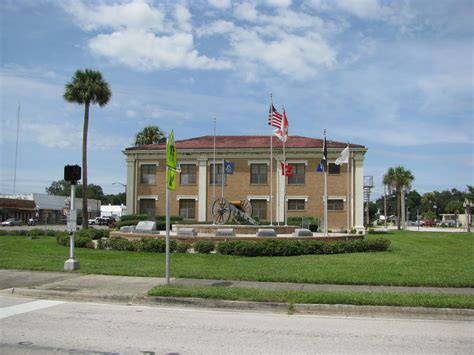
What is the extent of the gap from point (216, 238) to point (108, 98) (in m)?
27.1

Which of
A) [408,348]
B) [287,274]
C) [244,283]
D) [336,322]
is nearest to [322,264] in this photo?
[287,274]

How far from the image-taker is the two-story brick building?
156 ft

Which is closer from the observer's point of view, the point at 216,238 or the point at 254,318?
the point at 254,318

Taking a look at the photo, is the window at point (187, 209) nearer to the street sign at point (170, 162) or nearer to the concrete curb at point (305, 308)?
the street sign at point (170, 162)

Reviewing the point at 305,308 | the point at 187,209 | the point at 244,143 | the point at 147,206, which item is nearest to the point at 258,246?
the point at 305,308

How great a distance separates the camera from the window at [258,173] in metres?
49.1

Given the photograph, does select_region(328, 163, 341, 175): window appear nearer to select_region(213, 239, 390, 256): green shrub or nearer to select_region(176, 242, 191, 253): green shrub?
select_region(213, 239, 390, 256): green shrub

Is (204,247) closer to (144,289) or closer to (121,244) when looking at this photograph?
(121,244)

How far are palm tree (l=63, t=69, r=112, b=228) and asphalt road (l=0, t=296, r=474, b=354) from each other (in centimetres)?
3503

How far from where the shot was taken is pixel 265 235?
77.4 ft

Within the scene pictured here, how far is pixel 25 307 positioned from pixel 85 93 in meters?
36.0

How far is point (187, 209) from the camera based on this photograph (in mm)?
50062

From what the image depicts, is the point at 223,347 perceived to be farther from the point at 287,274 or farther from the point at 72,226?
the point at 72,226

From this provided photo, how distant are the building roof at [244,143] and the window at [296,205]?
5212 mm
